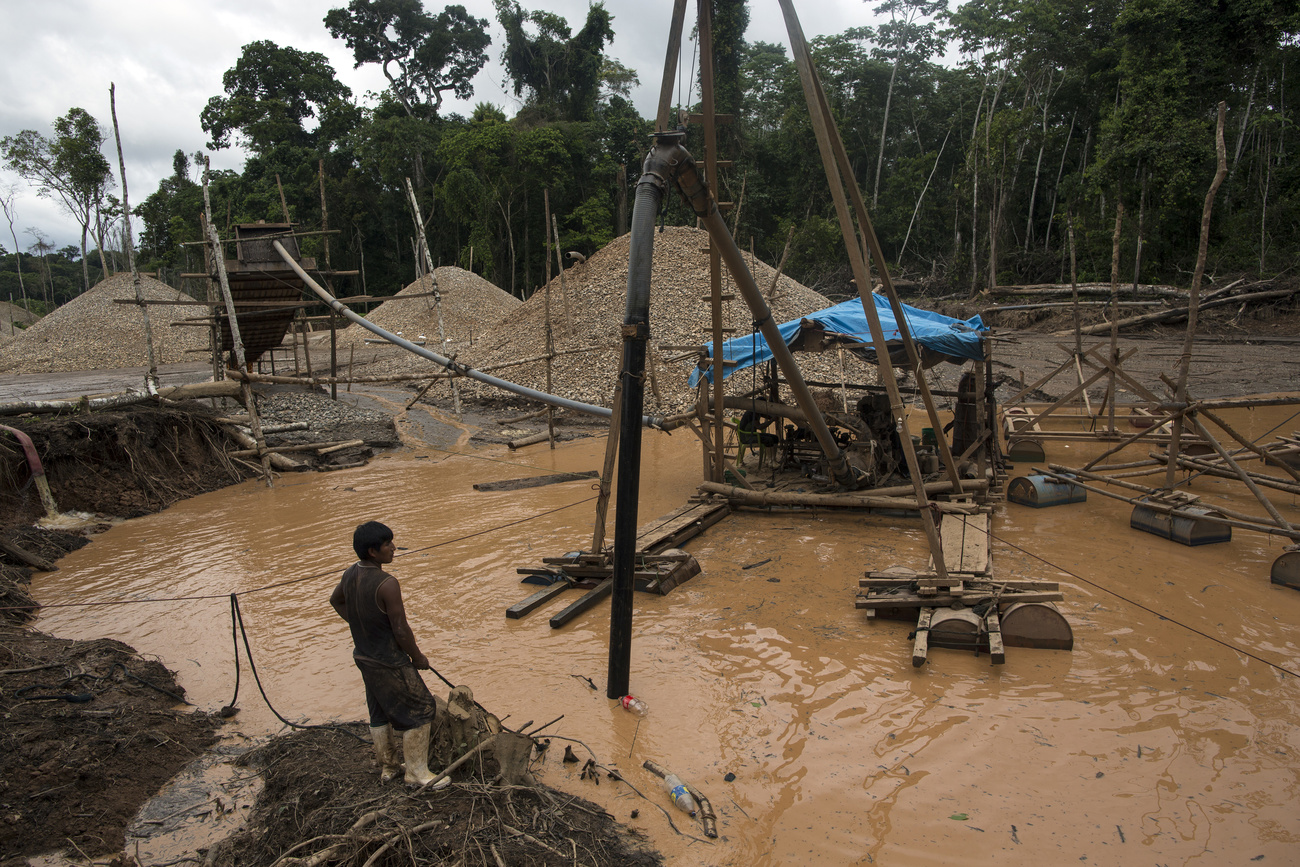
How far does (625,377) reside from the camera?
429cm

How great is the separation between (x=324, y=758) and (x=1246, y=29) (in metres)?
27.1

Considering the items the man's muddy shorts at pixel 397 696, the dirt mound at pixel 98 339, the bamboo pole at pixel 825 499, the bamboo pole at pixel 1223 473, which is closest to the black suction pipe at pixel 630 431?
the man's muddy shorts at pixel 397 696

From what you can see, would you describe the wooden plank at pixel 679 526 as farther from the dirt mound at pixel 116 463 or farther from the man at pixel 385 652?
the dirt mound at pixel 116 463

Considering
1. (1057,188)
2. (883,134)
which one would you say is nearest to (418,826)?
(1057,188)

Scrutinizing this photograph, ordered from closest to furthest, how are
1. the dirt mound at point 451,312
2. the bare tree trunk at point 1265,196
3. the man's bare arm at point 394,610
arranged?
the man's bare arm at point 394,610 → the bare tree trunk at point 1265,196 → the dirt mound at point 451,312

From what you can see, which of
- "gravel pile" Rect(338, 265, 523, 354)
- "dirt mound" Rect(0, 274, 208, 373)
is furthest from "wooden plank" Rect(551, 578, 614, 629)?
"dirt mound" Rect(0, 274, 208, 373)

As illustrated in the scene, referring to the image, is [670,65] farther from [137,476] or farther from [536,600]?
[137,476]

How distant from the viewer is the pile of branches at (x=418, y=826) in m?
2.84

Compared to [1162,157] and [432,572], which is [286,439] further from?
[1162,157]

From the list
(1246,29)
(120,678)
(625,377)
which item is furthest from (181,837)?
(1246,29)

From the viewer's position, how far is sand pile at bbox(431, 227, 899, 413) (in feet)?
56.5

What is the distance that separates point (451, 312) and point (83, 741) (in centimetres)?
2511

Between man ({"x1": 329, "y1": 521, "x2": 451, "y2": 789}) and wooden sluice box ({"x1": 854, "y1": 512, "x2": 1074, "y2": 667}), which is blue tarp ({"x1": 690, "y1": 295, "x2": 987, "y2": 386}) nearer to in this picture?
wooden sluice box ({"x1": 854, "y1": 512, "x2": 1074, "y2": 667})

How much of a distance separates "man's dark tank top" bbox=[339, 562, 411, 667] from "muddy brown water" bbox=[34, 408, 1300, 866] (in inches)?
47.5
